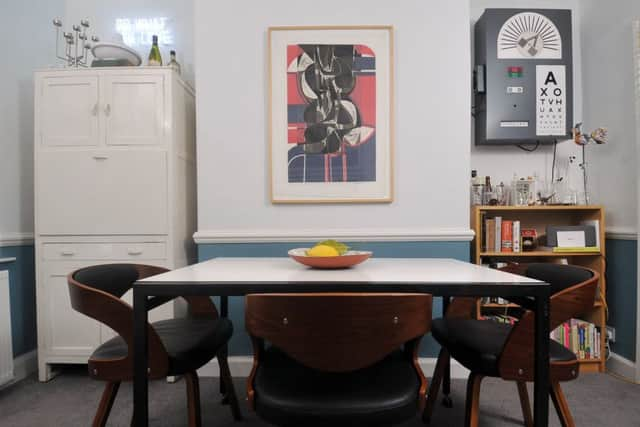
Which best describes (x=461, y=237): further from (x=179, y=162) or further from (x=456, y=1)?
(x=179, y=162)

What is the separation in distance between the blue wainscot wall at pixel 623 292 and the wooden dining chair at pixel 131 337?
2.43 metres

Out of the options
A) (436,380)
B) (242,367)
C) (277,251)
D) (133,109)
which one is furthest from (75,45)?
(436,380)

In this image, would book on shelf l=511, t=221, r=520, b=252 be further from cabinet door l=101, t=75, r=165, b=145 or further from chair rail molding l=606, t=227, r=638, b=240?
cabinet door l=101, t=75, r=165, b=145

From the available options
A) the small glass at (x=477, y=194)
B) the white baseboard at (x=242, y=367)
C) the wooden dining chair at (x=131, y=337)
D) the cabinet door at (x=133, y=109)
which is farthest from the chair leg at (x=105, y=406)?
the small glass at (x=477, y=194)

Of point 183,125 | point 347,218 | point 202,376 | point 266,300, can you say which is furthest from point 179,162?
point 266,300

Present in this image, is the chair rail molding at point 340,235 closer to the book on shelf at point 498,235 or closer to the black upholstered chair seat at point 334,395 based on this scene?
the book on shelf at point 498,235

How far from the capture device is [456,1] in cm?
226

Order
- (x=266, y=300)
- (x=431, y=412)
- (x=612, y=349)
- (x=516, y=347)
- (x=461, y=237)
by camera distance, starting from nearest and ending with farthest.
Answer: (x=266, y=300) → (x=516, y=347) → (x=431, y=412) → (x=461, y=237) → (x=612, y=349)

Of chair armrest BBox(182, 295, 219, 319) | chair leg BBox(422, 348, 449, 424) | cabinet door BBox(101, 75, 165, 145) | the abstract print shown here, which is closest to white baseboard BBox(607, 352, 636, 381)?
chair leg BBox(422, 348, 449, 424)

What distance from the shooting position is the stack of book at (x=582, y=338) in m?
2.31

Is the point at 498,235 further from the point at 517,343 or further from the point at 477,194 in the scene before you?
the point at 517,343

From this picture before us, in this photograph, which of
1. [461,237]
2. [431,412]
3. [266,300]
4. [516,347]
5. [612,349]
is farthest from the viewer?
[612,349]

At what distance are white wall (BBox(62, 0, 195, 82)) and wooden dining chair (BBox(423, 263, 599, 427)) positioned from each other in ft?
8.31

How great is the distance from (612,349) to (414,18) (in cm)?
256
